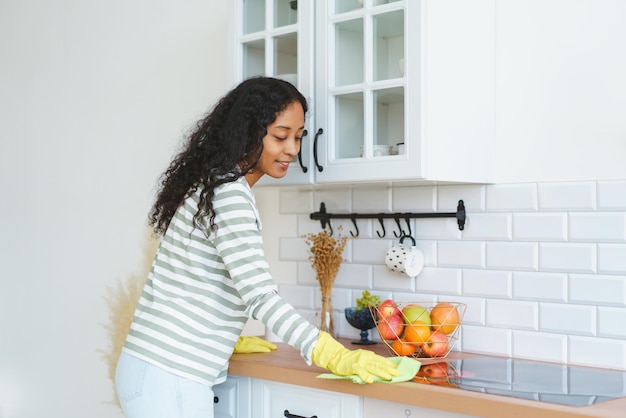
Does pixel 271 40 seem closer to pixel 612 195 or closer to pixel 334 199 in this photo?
pixel 334 199

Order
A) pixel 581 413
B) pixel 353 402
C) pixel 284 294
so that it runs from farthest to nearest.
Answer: pixel 284 294, pixel 353 402, pixel 581 413

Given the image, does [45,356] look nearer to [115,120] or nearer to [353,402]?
[115,120]

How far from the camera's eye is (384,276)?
2816 mm

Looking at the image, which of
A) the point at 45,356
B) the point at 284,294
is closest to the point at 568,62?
the point at 284,294

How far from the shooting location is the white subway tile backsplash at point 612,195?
7.45 feet

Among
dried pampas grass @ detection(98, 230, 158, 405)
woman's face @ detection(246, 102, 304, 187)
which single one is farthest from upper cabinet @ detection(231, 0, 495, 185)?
dried pampas grass @ detection(98, 230, 158, 405)

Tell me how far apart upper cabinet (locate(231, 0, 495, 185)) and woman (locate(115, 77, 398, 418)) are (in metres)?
0.18

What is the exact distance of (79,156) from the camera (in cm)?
405

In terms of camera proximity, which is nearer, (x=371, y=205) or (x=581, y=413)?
(x=581, y=413)

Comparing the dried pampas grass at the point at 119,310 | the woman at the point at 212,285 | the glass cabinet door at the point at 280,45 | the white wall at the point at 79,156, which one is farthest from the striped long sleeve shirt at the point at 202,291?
the dried pampas grass at the point at 119,310

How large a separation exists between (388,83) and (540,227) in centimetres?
59

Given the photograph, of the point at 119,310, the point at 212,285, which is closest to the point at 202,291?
the point at 212,285

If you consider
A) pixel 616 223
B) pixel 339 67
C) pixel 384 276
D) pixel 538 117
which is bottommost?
pixel 384 276

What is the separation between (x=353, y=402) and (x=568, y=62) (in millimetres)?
1110
